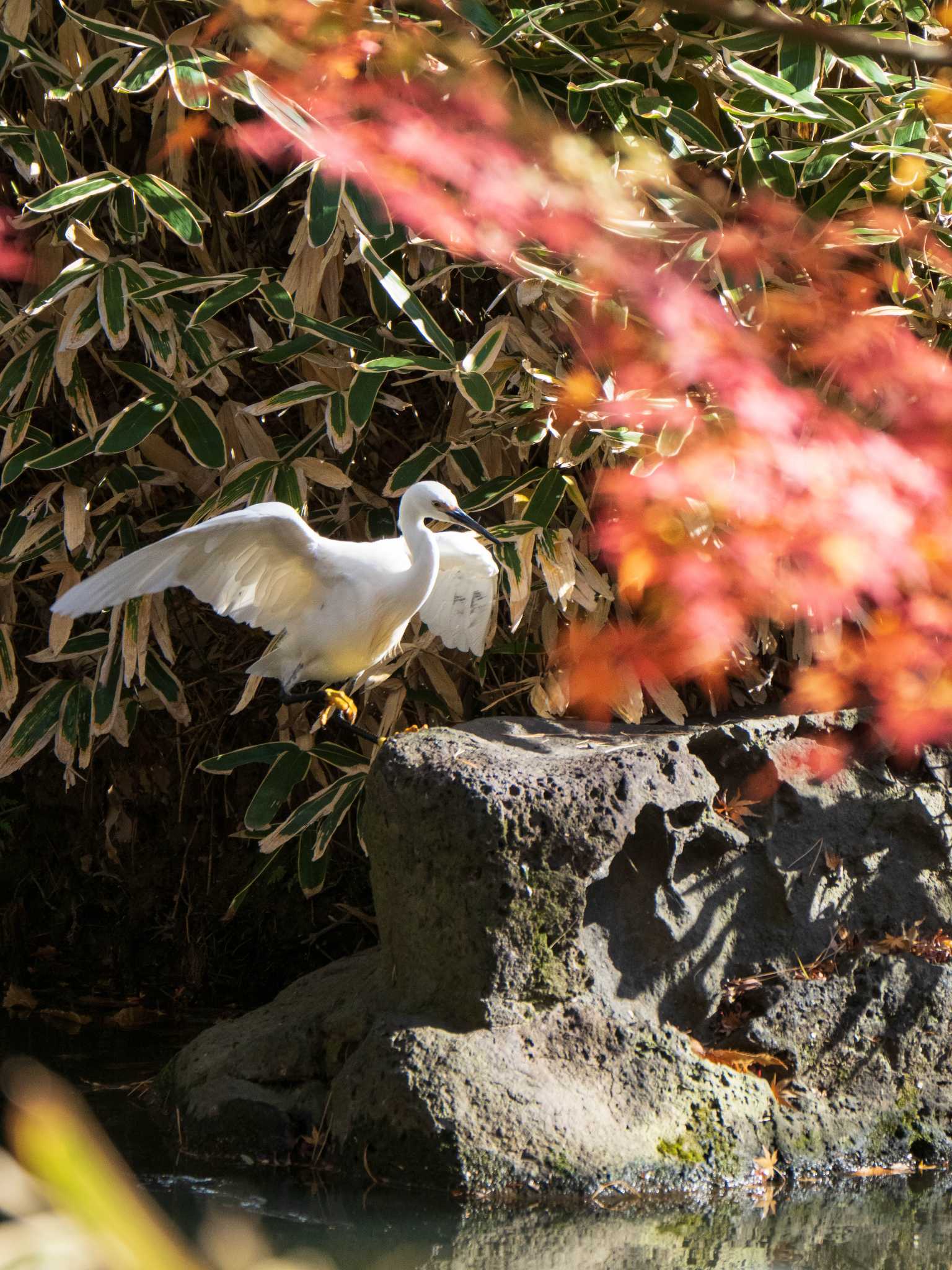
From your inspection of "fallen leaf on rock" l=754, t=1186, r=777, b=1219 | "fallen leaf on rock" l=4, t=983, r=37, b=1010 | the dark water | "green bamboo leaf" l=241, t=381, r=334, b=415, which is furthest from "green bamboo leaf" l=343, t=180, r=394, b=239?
"fallen leaf on rock" l=4, t=983, r=37, b=1010

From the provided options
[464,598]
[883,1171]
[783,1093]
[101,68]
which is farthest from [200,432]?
[883,1171]

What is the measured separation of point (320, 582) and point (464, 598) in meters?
0.40

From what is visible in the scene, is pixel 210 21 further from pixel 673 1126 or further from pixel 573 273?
pixel 673 1126

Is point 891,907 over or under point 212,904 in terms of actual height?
over

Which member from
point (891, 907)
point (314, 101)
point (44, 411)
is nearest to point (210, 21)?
point (314, 101)

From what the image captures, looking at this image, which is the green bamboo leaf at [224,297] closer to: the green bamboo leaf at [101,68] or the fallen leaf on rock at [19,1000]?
the green bamboo leaf at [101,68]

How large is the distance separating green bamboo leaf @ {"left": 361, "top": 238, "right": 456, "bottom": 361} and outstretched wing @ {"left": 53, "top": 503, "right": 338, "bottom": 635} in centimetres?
49

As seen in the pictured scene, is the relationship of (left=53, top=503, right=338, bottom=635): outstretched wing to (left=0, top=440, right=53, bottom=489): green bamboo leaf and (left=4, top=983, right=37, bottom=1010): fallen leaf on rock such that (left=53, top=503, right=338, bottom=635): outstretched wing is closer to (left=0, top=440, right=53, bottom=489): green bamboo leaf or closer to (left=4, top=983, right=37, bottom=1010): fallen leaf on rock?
(left=0, top=440, right=53, bottom=489): green bamboo leaf

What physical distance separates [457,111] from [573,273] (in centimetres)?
46

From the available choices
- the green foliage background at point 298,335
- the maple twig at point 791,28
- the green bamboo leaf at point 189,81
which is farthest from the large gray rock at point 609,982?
the maple twig at point 791,28

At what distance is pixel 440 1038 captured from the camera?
246 cm

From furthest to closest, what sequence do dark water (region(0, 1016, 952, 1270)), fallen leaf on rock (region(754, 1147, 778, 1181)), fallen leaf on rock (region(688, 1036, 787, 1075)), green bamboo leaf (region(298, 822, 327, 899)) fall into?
green bamboo leaf (region(298, 822, 327, 899))
fallen leaf on rock (region(688, 1036, 787, 1075))
fallen leaf on rock (region(754, 1147, 778, 1181))
dark water (region(0, 1016, 952, 1270))

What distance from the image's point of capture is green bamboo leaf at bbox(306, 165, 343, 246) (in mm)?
2766

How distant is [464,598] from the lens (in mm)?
3225
